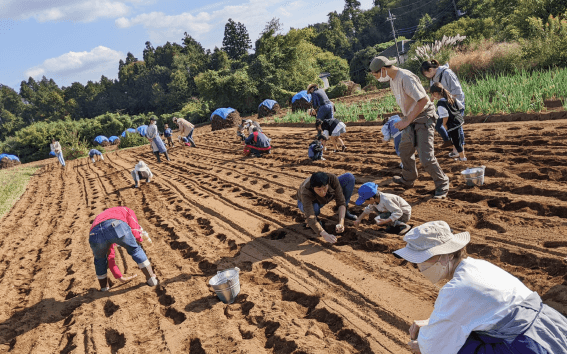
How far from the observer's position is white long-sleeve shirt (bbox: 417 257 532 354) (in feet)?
4.69

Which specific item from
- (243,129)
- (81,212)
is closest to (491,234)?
(81,212)

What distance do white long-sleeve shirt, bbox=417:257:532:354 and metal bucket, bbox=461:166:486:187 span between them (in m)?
3.50

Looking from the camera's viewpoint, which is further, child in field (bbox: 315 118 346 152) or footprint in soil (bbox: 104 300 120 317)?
child in field (bbox: 315 118 346 152)

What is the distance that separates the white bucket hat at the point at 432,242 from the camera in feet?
6.06

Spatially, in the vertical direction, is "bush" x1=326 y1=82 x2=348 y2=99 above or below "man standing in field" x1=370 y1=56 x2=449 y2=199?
above

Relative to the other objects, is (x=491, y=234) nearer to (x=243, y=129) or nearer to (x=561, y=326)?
(x=561, y=326)

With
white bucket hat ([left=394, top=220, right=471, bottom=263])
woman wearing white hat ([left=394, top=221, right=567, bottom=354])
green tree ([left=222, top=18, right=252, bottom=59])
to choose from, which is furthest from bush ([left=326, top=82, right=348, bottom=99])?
green tree ([left=222, top=18, right=252, bottom=59])

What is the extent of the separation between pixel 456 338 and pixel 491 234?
2.54 metres

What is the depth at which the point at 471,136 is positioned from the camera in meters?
6.97

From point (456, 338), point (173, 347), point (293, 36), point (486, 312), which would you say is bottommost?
point (173, 347)

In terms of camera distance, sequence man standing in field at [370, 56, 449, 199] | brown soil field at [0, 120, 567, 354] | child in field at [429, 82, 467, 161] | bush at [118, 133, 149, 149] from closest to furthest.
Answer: brown soil field at [0, 120, 567, 354] → man standing in field at [370, 56, 449, 199] → child in field at [429, 82, 467, 161] → bush at [118, 133, 149, 149]

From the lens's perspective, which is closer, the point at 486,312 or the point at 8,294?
the point at 486,312

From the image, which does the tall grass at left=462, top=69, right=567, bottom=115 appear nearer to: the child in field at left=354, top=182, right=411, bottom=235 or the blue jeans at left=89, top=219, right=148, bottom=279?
the child in field at left=354, top=182, right=411, bottom=235

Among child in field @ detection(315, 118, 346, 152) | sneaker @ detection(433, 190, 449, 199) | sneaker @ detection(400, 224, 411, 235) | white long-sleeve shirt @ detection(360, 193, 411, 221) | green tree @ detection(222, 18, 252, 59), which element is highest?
green tree @ detection(222, 18, 252, 59)
